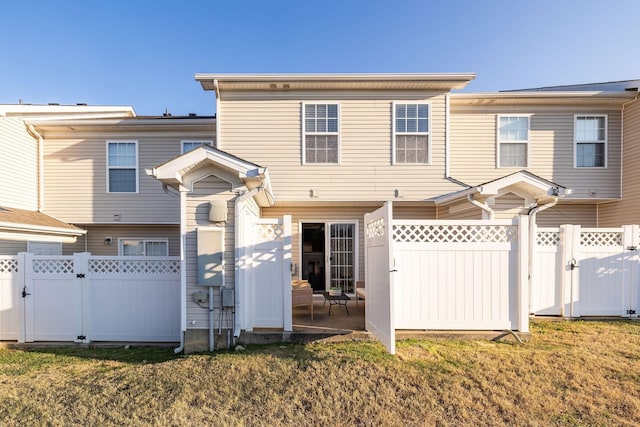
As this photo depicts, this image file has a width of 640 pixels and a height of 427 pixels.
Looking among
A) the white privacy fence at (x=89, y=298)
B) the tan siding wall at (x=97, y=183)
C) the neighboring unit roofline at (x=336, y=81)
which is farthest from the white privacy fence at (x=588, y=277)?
the tan siding wall at (x=97, y=183)

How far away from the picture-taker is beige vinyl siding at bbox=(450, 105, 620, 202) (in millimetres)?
7871

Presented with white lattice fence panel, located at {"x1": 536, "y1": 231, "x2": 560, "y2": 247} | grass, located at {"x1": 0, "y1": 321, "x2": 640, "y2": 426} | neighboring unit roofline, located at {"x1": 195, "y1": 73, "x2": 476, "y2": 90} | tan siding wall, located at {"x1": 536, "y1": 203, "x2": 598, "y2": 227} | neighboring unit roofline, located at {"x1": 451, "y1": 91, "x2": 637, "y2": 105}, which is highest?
neighboring unit roofline, located at {"x1": 195, "y1": 73, "x2": 476, "y2": 90}

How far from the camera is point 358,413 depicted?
2943mm

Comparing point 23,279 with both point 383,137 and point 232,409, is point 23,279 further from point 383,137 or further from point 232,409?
point 383,137

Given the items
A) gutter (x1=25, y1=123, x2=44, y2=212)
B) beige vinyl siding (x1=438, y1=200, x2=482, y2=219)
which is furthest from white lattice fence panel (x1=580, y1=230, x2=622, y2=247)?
gutter (x1=25, y1=123, x2=44, y2=212)

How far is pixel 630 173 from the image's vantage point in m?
7.63

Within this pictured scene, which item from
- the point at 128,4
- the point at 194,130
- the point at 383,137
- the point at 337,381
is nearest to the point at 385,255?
the point at 337,381

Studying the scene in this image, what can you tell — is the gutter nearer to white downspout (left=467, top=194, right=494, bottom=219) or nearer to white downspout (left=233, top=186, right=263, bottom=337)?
white downspout (left=233, top=186, right=263, bottom=337)

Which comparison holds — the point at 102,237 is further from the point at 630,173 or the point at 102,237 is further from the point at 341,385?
the point at 630,173

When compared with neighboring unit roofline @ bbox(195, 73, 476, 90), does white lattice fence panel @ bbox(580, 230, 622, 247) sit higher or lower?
lower

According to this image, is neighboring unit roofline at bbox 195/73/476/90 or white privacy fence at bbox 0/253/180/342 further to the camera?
neighboring unit roofline at bbox 195/73/476/90

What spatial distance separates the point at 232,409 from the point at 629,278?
755cm

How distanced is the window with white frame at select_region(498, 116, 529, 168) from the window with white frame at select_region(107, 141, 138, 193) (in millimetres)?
10146

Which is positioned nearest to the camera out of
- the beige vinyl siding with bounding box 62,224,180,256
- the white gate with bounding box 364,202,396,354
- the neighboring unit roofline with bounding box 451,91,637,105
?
the white gate with bounding box 364,202,396,354
